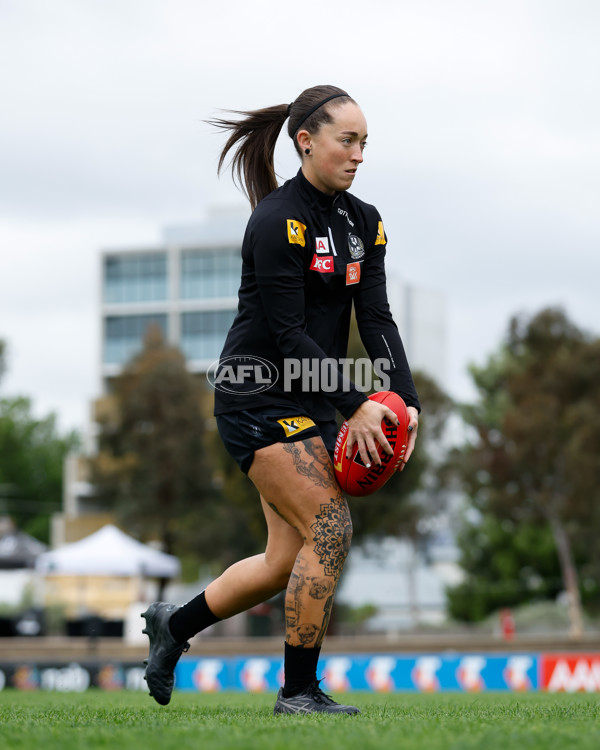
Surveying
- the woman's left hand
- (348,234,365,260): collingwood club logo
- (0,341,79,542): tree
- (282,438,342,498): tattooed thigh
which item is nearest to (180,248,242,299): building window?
(0,341,79,542): tree

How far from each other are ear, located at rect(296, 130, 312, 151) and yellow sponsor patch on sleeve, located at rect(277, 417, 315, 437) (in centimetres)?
115

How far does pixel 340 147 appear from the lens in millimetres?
4633

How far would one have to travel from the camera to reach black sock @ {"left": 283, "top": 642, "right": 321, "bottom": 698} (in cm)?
439

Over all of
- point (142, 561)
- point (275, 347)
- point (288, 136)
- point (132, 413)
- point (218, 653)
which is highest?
point (132, 413)

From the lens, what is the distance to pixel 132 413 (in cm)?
4416

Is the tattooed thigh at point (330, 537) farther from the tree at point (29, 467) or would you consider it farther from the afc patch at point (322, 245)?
the tree at point (29, 467)

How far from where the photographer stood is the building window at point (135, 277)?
230 feet

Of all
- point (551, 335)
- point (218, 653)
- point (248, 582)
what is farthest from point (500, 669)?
point (551, 335)

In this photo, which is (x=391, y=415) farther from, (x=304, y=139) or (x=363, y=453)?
(x=304, y=139)

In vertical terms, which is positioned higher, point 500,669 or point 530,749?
point 530,749

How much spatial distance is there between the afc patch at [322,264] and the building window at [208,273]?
65.2 metres

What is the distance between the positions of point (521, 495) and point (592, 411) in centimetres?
352

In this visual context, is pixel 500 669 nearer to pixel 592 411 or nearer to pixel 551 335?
pixel 592 411

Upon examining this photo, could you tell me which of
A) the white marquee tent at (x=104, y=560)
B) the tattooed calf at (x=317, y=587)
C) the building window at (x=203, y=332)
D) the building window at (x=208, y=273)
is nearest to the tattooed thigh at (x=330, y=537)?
the tattooed calf at (x=317, y=587)
